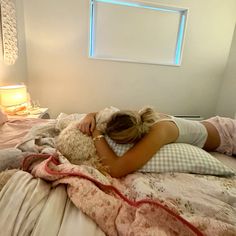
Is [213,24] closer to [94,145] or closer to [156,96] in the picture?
[156,96]

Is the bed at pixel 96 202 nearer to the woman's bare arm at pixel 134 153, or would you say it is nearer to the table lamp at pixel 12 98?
the woman's bare arm at pixel 134 153

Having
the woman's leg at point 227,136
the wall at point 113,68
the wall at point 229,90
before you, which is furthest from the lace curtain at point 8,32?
the wall at point 229,90

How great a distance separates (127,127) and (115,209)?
1.57 ft

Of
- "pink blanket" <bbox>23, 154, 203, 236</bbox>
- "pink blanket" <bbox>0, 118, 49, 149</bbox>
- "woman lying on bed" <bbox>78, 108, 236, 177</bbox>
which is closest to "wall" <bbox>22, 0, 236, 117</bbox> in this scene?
"pink blanket" <bbox>0, 118, 49, 149</bbox>

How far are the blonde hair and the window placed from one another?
5.90 ft

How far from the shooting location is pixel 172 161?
1009 millimetres

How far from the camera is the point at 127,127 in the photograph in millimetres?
1003

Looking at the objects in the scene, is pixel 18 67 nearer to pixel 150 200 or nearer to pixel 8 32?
pixel 8 32

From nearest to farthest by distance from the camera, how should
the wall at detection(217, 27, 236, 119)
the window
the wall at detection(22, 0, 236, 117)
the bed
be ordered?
the bed
the wall at detection(22, 0, 236, 117)
the window
the wall at detection(217, 27, 236, 119)

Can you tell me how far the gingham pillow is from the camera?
100 cm

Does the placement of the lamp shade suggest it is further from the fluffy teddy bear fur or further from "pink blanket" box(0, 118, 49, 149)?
the fluffy teddy bear fur

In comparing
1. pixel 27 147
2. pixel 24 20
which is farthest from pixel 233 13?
pixel 27 147

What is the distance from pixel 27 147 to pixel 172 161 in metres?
0.71

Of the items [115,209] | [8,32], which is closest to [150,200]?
[115,209]
